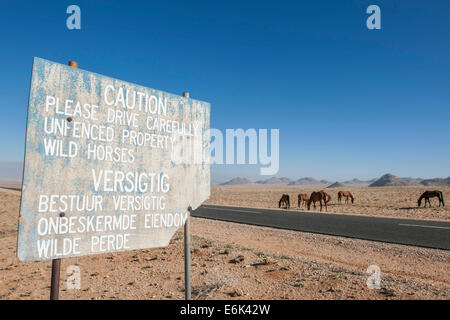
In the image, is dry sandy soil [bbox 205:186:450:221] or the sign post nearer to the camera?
the sign post

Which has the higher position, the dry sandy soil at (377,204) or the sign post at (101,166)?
the sign post at (101,166)

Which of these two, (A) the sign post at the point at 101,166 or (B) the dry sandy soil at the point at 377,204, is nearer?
(A) the sign post at the point at 101,166

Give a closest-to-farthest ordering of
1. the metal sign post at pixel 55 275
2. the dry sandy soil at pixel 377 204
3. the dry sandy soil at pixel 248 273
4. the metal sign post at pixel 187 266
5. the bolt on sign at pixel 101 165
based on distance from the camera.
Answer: the bolt on sign at pixel 101 165, the metal sign post at pixel 55 275, the metal sign post at pixel 187 266, the dry sandy soil at pixel 248 273, the dry sandy soil at pixel 377 204

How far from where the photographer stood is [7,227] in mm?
12711

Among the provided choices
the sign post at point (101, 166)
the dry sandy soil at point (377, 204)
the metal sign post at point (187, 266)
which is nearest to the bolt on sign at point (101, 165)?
the sign post at point (101, 166)

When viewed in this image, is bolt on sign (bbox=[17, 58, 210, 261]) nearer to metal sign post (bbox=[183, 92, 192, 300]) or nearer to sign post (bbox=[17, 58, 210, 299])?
sign post (bbox=[17, 58, 210, 299])

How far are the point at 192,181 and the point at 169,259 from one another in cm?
444

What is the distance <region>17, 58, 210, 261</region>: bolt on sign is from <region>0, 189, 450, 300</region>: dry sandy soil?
2.57m

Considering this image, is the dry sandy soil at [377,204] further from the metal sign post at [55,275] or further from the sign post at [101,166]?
the metal sign post at [55,275]

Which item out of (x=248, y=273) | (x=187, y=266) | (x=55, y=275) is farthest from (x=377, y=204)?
(x=55, y=275)

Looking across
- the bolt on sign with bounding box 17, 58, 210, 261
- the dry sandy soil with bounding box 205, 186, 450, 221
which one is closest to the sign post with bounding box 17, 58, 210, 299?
the bolt on sign with bounding box 17, 58, 210, 261

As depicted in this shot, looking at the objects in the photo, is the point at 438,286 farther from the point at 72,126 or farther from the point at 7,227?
the point at 7,227

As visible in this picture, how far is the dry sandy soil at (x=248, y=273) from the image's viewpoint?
4.83m

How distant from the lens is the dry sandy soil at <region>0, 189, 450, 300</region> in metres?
4.83
